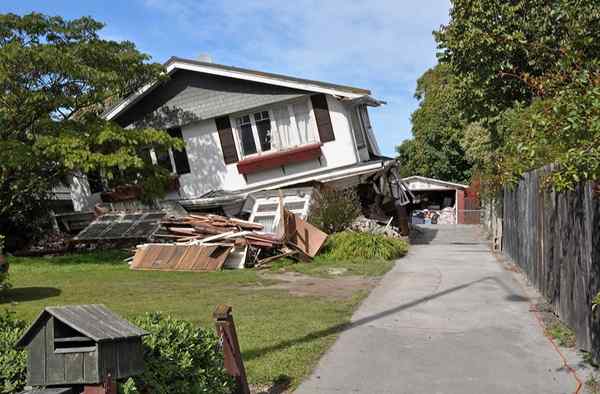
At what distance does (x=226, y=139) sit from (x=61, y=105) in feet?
19.1

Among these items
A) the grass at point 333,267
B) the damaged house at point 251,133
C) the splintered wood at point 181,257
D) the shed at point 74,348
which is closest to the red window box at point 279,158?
the damaged house at point 251,133

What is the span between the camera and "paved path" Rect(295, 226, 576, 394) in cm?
638

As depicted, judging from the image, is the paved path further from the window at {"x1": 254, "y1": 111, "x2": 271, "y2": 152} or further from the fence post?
the window at {"x1": 254, "y1": 111, "x2": 271, "y2": 152}

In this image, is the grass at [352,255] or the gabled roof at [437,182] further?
the gabled roof at [437,182]

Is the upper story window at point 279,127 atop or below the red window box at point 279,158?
atop

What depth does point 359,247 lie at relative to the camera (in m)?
17.7

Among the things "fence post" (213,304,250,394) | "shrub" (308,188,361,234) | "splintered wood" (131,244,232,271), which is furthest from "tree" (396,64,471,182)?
"fence post" (213,304,250,394)

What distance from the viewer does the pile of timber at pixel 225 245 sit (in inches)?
647

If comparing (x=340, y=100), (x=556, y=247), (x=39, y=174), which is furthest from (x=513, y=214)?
(x=39, y=174)

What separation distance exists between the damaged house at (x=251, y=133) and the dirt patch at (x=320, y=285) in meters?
5.24

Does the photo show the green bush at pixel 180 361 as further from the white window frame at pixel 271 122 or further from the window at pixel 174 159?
the window at pixel 174 159

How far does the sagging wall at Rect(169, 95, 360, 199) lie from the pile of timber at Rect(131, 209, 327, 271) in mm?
3956

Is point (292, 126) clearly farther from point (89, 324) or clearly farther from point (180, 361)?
point (89, 324)

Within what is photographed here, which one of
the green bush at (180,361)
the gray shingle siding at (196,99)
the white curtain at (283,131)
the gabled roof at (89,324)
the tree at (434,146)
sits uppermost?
the gray shingle siding at (196,99)
